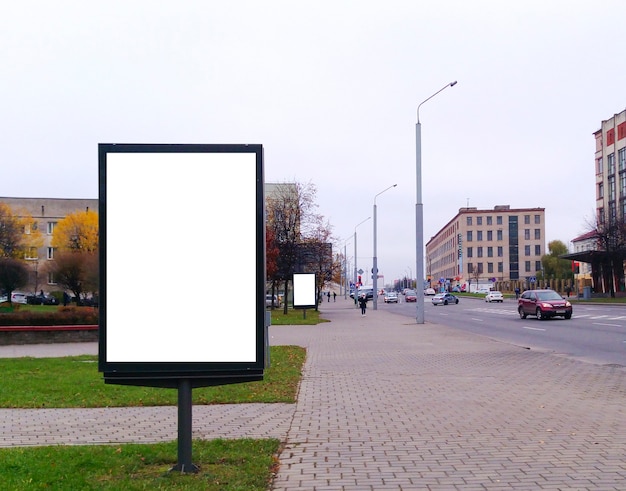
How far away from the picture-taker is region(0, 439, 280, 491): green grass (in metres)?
5.26

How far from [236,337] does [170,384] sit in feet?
2.24

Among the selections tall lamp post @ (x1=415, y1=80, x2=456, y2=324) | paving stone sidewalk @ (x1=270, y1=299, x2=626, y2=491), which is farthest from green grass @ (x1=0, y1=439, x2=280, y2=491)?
tall lamp post @ (x1=415, y1=80, x2=456, y2=324)

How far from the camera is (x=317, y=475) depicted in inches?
225

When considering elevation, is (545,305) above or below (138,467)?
below

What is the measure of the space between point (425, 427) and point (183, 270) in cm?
356

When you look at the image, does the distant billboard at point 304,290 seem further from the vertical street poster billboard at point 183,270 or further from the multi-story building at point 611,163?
the multi-story building at point 611,163

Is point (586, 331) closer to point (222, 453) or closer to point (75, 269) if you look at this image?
point (222, 453)

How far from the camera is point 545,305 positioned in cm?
3412

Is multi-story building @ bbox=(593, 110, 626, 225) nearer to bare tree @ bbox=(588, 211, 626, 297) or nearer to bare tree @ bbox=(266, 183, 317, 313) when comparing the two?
bare tree @ bbox=(588, 211, 626, 297)

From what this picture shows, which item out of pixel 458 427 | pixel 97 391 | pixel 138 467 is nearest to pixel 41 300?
pixel 97 391

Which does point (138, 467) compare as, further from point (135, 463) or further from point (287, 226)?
point (287, 226)

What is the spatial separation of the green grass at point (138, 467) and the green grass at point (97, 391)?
3.05m

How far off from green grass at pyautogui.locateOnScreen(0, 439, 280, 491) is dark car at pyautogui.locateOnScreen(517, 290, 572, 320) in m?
29.7

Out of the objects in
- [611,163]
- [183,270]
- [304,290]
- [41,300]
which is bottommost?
[41,300]
